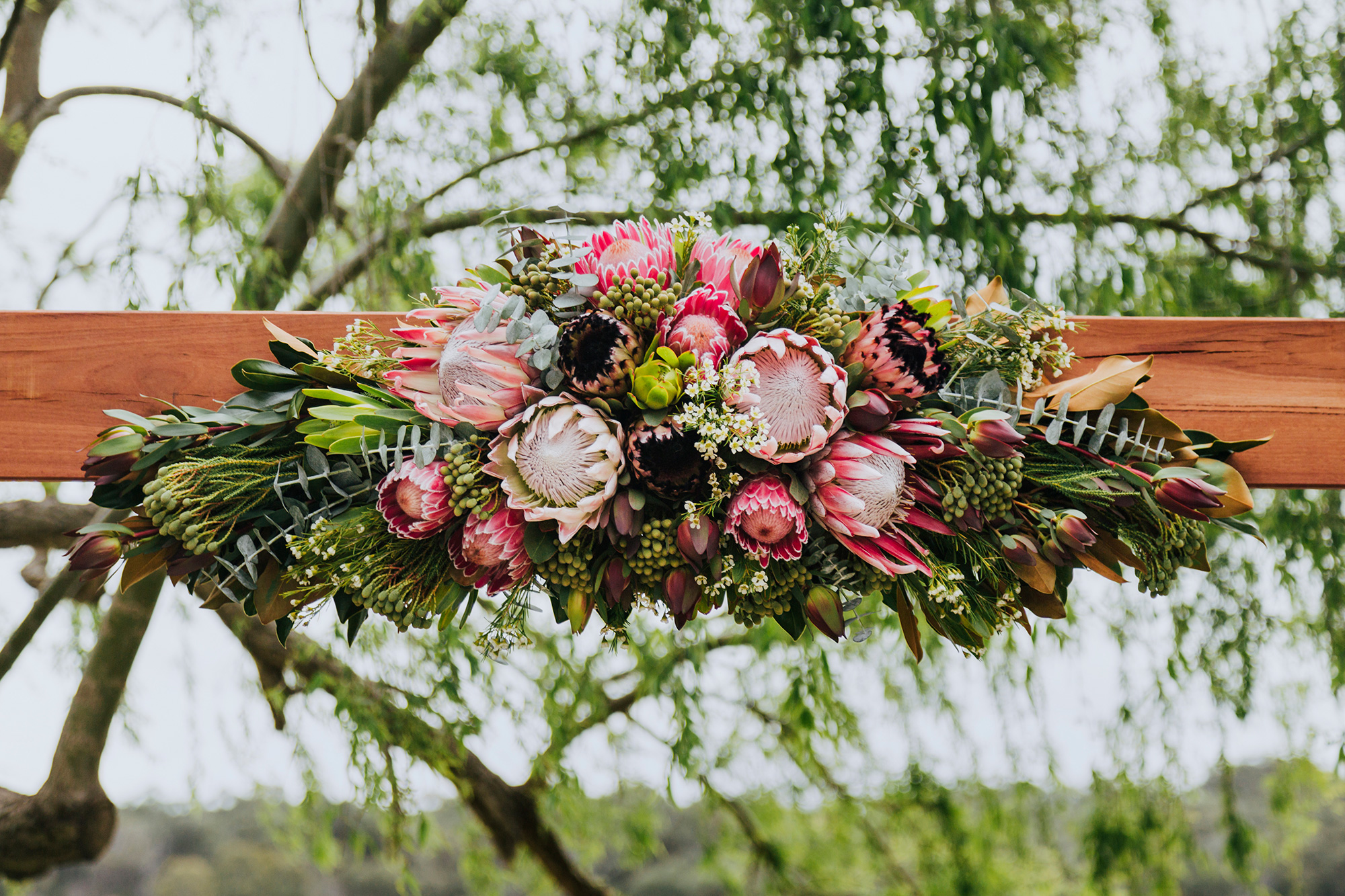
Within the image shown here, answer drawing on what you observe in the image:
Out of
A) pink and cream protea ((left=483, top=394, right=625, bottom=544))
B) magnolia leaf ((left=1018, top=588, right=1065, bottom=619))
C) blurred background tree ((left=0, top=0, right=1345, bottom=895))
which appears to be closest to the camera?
pink and cream protea ((left=483, top=394, right=625, bottom=544))

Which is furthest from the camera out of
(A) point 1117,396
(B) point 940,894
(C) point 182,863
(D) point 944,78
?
(C) point 182,863

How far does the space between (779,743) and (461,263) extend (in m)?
1.38

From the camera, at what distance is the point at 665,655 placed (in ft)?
5.69

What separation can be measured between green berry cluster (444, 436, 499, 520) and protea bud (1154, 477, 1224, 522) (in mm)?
618

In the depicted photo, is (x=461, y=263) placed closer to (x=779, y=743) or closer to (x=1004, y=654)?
(x=779, y=743)

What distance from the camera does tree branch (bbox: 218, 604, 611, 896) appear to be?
1.48 metres

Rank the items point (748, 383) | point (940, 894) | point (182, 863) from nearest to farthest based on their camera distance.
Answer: point (748, 383) → point (940, 894) → point (182, 863)

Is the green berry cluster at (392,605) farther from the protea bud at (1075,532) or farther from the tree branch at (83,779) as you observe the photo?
the tree branch at (83,779)

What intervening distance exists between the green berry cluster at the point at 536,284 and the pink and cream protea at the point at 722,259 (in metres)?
0.14

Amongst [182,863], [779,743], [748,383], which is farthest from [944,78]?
[182,863]

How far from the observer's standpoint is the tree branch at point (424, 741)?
1479mm

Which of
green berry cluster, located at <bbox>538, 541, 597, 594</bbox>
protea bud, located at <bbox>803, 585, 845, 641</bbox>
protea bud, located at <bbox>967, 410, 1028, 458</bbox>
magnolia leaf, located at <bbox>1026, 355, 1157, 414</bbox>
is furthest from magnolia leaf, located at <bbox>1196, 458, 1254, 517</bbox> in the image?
green berry cluster, located at <bbox>538, 541, 597, 594</bbox>

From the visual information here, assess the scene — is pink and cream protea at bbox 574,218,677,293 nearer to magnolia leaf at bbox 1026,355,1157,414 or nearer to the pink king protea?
the pink king protea

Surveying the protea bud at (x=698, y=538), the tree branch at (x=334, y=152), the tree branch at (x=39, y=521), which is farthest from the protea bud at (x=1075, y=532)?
the tree branch at (x=39, y=521)
